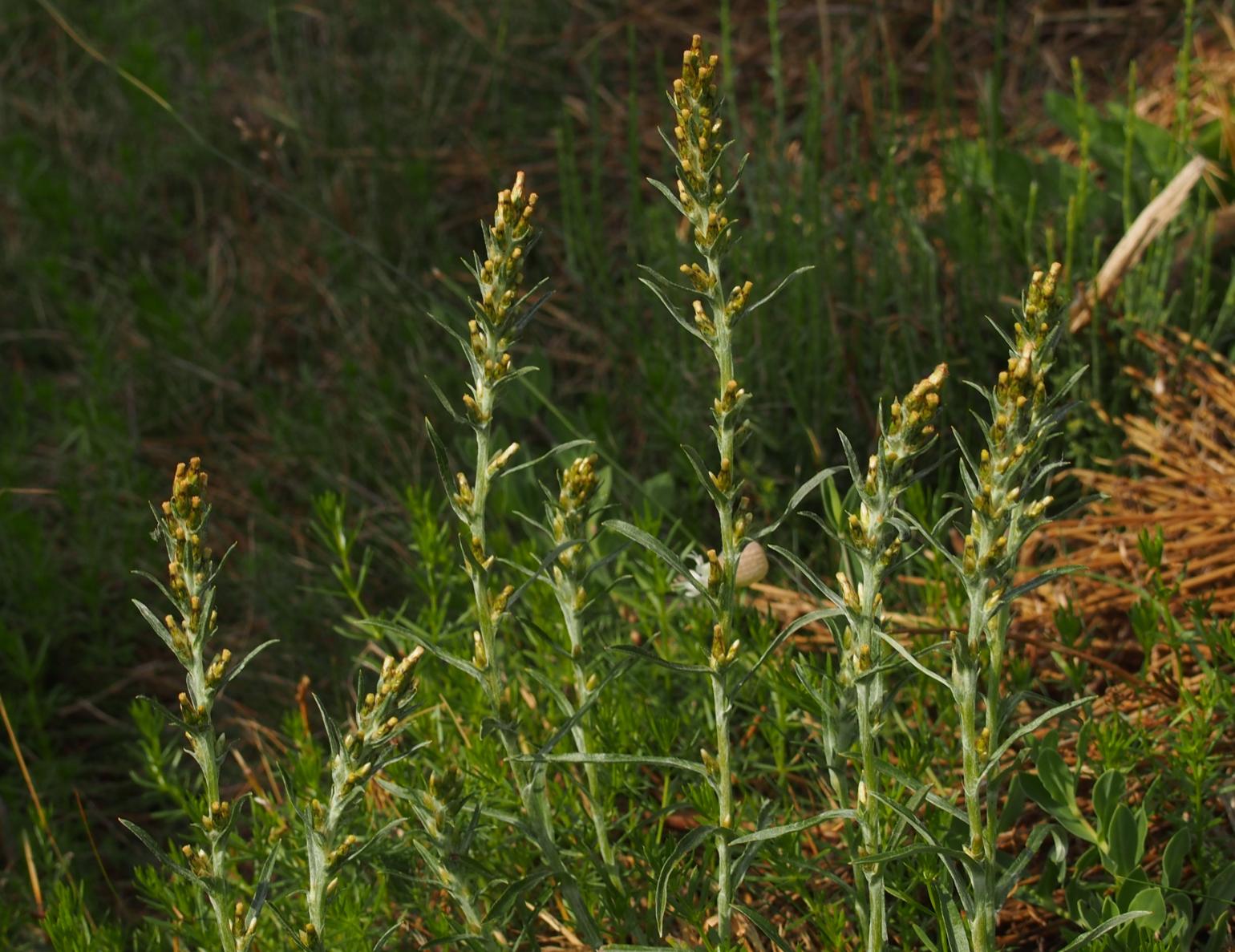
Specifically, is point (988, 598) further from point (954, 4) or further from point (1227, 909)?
point (954, 4)

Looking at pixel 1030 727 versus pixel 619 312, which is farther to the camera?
pixel 619 312

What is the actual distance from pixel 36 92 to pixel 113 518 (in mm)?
2415

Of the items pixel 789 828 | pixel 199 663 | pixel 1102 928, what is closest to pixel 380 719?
pixel 199 663

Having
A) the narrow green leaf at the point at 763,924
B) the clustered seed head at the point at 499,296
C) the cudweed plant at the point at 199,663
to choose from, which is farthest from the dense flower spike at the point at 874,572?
the cudweed plant at the point at 199,663

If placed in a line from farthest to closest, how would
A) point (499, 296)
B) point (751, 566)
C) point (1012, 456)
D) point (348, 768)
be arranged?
point (751, 566) → point (499, 296) → point (348, 768) → point (1012, 456)

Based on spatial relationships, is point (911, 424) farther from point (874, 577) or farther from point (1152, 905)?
point (1152, 905)

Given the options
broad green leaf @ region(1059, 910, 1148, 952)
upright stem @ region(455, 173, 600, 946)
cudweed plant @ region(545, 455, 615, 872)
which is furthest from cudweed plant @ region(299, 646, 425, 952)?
broad green leaf @ region(1059, 910, 1148, 952)

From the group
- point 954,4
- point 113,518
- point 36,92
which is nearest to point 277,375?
point 113,518

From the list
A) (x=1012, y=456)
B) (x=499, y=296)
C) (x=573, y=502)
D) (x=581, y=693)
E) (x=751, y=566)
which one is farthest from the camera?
(x=751, y=566)

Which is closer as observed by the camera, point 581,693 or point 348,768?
point 348,768

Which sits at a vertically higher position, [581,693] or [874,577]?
[874,577]

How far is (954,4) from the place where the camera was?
4.69m

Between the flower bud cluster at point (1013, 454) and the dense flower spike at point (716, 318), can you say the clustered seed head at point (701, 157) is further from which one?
the flower bud cluster at point (1013, 454)

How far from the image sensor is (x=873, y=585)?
159 centimetres
